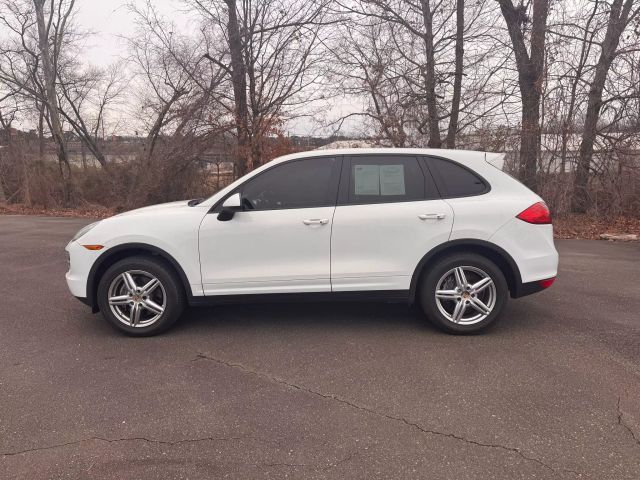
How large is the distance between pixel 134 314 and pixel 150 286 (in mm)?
299

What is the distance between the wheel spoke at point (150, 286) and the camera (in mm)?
4055

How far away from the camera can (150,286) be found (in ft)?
13.4

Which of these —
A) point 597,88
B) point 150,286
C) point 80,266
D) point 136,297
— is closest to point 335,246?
point 150,286

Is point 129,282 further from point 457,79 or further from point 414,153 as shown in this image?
point 457,79

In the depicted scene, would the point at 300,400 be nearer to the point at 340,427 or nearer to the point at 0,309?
the point at 340,427

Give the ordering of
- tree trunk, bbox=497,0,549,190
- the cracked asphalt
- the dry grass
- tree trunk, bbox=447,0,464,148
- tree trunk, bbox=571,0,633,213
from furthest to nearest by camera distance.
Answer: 1. tree trunk, bbox=447,0,464,148
2. tree trunk, bbox=497,0,549,190
3. tree trunk, bbox=571,0,633,213
4. the dry grass
5. the cracked asphalt

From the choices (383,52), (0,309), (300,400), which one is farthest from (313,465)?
(383,52)

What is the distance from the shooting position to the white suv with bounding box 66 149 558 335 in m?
3.98

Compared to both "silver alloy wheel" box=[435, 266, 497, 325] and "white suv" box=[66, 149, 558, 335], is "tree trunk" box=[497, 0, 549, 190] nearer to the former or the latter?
"white suv" box=[66, 149, 558, 335]

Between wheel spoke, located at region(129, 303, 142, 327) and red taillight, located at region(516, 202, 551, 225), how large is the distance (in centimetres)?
353

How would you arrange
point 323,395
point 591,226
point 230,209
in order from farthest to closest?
1. point 591,226
2. point 230,209
3. point 323,395

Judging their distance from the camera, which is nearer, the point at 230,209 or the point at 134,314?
the point at 230,209

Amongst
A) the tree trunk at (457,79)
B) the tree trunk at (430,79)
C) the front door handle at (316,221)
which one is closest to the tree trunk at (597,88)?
the tree trunk at (457,79)

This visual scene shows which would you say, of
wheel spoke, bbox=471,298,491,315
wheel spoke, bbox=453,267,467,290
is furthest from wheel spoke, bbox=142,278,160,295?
wheel spoke, bbox=471,298,491,315
